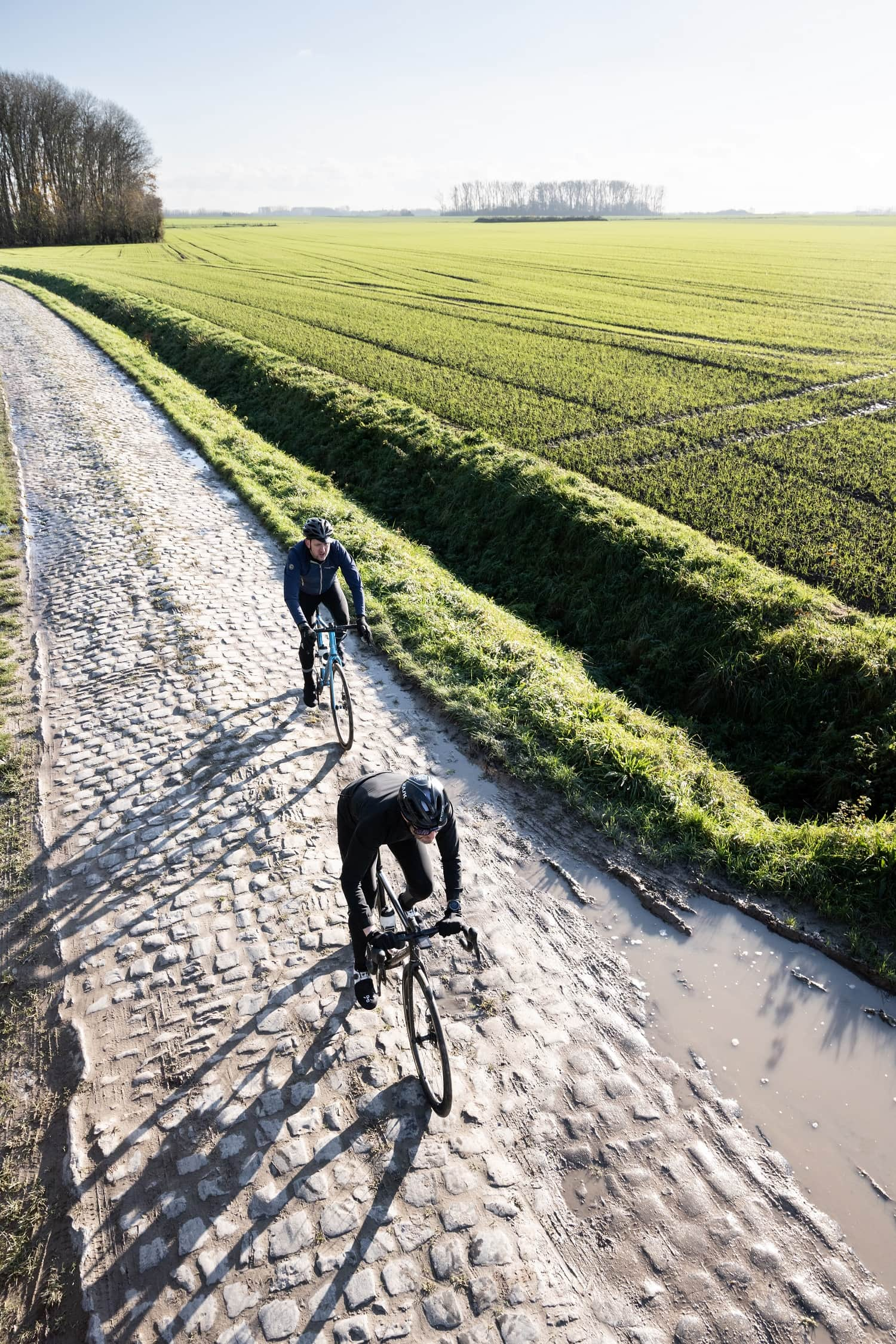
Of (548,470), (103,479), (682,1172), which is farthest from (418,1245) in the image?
(103,479)

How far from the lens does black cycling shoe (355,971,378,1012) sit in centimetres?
516

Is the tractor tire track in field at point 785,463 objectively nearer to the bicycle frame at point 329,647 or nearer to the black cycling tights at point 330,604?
the black cycling tights at point 330,604

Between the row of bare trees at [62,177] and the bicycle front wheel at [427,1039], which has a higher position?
the row of bare trees at [62,177]

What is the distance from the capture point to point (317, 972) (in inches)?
244

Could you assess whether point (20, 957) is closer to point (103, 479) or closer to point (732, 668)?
point (732, 668)

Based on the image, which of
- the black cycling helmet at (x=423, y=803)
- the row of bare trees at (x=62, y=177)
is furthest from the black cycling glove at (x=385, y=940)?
the row of bare trees at (x=62, y=177)

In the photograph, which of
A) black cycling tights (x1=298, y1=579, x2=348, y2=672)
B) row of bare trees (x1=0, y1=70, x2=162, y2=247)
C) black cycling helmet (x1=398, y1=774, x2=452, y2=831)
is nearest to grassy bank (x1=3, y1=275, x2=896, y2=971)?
black cycling tights (x1=298, y1=579, x2=348, y2=672)

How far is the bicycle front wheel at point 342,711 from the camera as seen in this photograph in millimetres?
8828

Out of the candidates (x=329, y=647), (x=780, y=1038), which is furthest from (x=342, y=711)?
(x=780, y=1038)

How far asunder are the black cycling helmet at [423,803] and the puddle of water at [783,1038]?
2.58 metres

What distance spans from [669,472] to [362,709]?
1106cm

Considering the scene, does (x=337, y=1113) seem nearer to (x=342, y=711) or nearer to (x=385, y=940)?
(x=385, y=940)

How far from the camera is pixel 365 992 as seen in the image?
17.0 feet

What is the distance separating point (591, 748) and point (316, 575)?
3.89m
